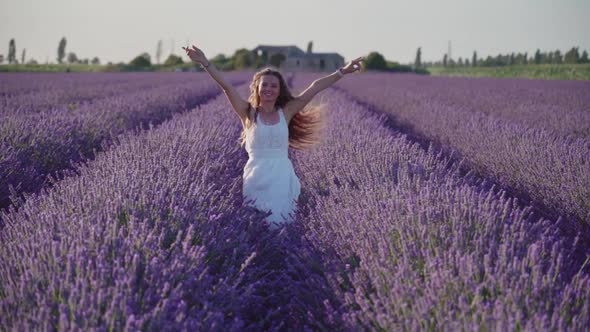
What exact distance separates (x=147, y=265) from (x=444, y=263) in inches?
36.6

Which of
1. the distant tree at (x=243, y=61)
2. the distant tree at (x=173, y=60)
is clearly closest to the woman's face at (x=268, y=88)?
the distant tree at (x=243, y=61)

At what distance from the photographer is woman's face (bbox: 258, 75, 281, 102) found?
10.6 ft

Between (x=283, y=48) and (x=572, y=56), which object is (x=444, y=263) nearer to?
(x=283, y=48)

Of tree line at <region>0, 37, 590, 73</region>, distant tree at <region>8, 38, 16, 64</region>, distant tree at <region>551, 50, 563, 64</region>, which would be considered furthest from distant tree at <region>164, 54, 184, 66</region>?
distant tree at <region>551, 50, 563, 64</region>

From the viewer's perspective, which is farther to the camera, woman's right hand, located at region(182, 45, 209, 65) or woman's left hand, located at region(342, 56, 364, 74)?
woman's left hand, located at region(342, 56, 364, 74)

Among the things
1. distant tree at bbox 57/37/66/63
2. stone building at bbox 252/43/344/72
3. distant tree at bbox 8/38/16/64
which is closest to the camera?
stone building at bbox 252/43/344/72

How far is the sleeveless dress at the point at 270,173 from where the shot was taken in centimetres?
318

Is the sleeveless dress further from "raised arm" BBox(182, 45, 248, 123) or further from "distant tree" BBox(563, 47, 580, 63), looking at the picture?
"distant tree" BBox(563, 47, 580, 63)

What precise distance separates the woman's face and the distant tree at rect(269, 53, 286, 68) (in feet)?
195

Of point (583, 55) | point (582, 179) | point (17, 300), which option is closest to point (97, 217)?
point (17, 300)

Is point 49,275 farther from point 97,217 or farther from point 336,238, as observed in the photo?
point 336,238

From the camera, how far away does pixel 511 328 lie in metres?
1.19

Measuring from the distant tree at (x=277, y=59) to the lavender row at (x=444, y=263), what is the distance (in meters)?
60.2

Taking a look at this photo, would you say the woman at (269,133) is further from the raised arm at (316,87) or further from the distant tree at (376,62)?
the distant tree at (376,62)
